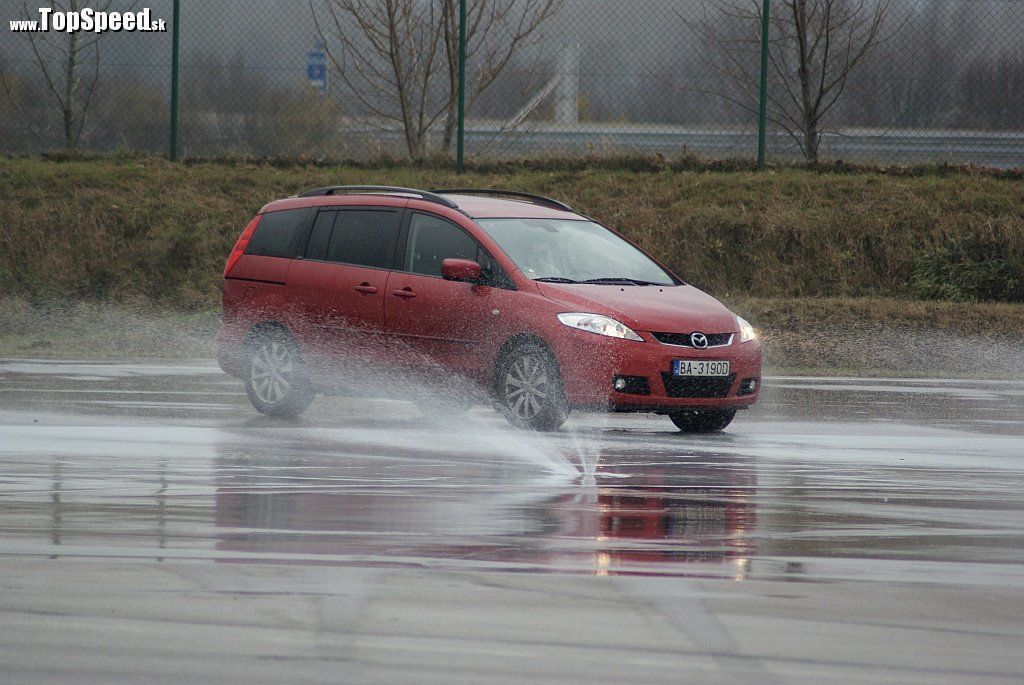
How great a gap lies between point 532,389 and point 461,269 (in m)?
1.13

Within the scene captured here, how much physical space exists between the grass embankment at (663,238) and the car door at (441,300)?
23.0 ft

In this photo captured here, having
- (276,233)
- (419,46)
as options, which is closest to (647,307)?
(276,233)

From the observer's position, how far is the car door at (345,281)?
42.6 feet

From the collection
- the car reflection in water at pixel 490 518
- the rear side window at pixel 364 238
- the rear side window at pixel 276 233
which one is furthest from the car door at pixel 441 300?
the car reflection in water at pixel 490 518

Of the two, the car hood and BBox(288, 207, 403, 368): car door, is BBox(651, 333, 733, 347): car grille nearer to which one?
the car hood

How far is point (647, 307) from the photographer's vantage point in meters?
12.1

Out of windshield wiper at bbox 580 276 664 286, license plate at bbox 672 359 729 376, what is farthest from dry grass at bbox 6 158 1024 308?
license plate at bbox 672 359 729 376

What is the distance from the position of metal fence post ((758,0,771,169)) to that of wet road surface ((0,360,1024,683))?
13.2m

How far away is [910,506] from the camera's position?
856cm

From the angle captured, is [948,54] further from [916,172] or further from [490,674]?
[490,674]

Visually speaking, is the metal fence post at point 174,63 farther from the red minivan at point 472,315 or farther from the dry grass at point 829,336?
the red minivan at point 472,315

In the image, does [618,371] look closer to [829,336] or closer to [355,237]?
[355,237]

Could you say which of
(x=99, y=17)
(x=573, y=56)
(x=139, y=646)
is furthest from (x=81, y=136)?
(x=139, y=646)

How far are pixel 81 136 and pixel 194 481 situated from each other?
18.2 m
